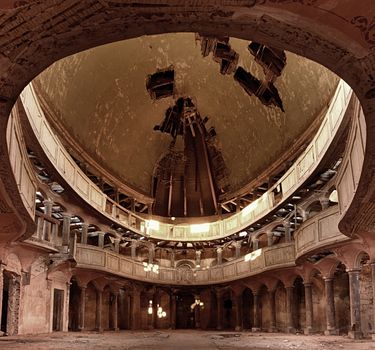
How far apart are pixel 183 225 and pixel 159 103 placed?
28.4 ft

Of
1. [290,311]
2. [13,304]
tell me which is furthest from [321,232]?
[13,304]

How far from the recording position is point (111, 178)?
96.9 feet

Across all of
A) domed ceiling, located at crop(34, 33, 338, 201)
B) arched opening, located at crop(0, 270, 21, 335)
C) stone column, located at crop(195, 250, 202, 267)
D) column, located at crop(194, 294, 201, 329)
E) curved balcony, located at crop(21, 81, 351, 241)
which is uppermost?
domed ceiling, located at crop(34, 33, 338, 201)

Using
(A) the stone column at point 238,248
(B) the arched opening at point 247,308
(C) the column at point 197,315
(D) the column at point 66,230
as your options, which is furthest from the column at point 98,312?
(B) the arched opening at point 247,308

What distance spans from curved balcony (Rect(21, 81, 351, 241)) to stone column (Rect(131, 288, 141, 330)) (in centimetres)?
418

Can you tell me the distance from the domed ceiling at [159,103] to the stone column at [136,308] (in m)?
7.01

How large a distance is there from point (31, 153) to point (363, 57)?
13851 mm

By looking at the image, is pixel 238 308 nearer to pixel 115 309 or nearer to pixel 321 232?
pixel 115 309

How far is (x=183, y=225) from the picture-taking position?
1321 inches

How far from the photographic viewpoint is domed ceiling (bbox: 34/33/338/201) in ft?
73.7

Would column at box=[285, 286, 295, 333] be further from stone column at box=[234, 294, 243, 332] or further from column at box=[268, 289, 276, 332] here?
stone column at box=[234, 294, 243, 332]

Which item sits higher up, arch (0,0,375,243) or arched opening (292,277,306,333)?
arch (0,0,375,243)

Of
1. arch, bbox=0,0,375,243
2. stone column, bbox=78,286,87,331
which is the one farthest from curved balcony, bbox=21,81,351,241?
arch, bbox=0,0,375,243

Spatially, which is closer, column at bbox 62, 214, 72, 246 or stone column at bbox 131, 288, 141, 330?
column at bbox 62, 214, 72, 246
